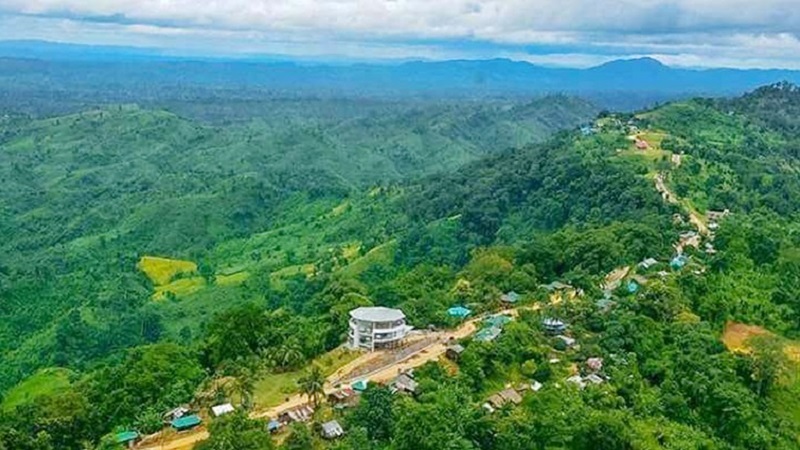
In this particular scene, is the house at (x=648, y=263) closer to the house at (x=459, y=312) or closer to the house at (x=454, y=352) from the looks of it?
the house at (x=459, y=312)

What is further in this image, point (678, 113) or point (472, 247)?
point (678, 113)

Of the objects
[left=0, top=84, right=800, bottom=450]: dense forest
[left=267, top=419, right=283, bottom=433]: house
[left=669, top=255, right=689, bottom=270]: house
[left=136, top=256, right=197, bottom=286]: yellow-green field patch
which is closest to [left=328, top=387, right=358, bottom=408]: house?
[left=0, top=84, right=800, bottom=450]: dense forest

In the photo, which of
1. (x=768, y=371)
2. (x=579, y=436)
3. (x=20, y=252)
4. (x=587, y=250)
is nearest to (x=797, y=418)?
(x=768, y=371)

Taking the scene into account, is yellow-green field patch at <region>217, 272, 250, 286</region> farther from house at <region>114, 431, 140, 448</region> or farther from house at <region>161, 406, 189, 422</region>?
house at <region>114, 431, 140, 448</region>

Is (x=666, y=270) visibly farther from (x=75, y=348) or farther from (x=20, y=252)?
(x=20, y=252)

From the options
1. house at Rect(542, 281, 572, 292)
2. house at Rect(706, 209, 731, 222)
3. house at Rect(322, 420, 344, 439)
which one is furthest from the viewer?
house at Rect(706, 209, 731, 222)

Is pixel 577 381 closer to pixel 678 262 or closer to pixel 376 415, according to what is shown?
pixel 376 415
